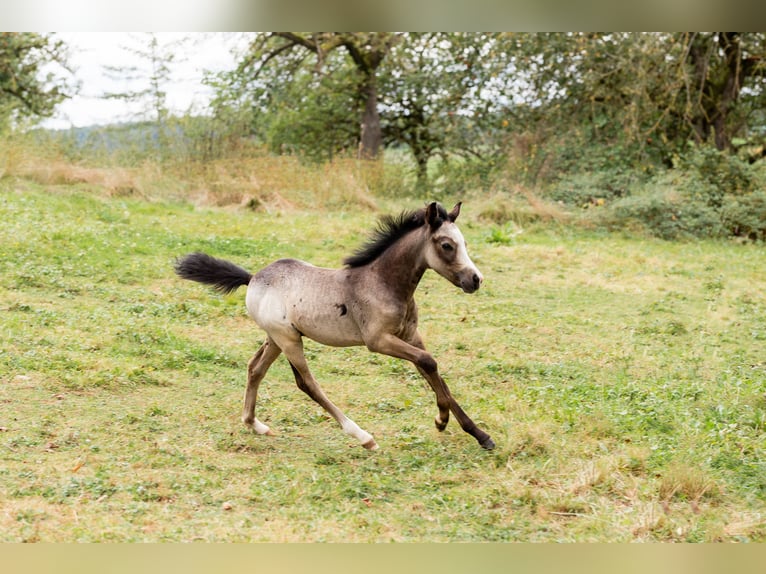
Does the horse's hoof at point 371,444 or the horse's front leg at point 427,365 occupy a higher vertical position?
the horse's front leg at point 427,365

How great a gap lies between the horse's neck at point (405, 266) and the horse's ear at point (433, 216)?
0.36 feet

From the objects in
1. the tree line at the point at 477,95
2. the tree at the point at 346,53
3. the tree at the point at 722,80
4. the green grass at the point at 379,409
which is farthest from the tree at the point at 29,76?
the tree at the point at 722,80

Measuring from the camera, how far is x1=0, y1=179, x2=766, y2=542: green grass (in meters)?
4.36

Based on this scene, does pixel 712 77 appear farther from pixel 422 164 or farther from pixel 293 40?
pixel 293 40

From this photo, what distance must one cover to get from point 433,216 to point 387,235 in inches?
16.0

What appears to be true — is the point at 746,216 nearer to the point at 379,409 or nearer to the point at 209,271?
the point at 379,409

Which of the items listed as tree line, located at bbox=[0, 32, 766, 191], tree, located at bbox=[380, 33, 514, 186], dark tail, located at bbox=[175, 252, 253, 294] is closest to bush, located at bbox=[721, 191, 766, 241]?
tree line, located at bbox=[0, 32, 766, 191]

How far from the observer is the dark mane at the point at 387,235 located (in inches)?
209

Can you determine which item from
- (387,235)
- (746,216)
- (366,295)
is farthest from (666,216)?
(366,295)

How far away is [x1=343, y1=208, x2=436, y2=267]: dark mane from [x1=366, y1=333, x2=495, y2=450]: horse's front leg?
1.83 ft

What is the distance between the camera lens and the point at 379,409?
620 centimetres

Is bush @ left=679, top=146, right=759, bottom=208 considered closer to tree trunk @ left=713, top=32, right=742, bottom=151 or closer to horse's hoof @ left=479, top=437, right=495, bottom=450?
tree trunk @ left=713, top=32, right=742, bottom=151

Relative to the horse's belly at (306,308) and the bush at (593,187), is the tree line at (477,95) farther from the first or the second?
the horse's belly at (306,308)
